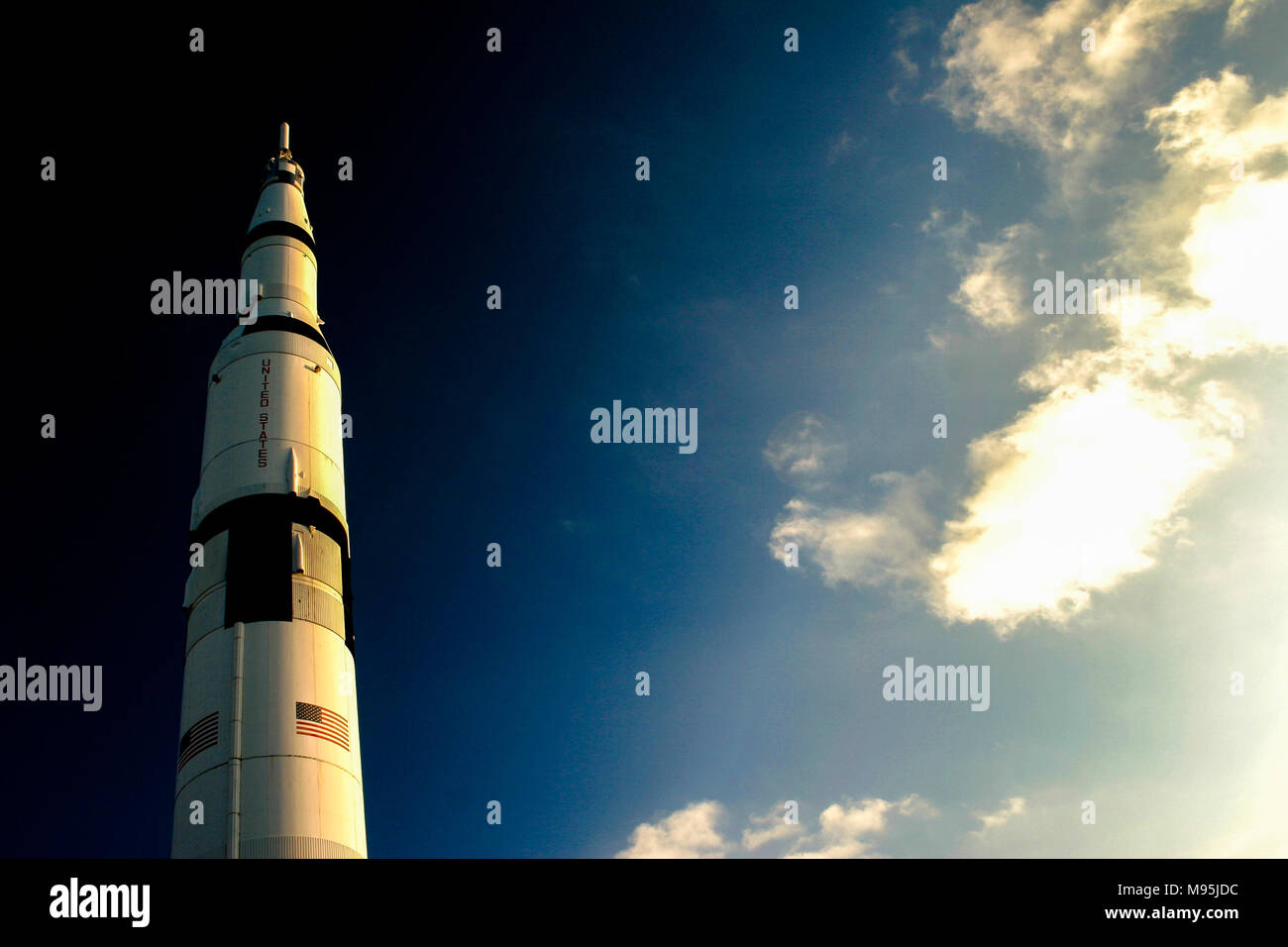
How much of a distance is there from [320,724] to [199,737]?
1958 mm

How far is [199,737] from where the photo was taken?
51.1 feet

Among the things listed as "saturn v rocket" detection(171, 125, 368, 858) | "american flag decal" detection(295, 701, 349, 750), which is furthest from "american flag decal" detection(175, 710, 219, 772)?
"american flag decal" detection(295, 701, 349, 750)

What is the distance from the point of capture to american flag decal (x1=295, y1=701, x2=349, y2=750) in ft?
50.9

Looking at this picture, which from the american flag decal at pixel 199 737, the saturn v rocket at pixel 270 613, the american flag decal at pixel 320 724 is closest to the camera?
the saturn v rocket at pixel 270 613

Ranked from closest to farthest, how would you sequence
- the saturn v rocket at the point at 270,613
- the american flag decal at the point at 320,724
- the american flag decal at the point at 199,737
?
the saturn v rocket at the point at 270,613
the american flag decal at the point at 199,737
the american flag decal at the point at 320,724

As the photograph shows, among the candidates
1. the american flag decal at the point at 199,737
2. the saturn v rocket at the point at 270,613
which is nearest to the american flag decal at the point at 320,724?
the saturn v rocket at the point at 270,613

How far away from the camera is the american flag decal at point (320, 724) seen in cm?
1552

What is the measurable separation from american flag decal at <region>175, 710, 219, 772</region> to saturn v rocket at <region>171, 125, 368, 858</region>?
0.03 metres

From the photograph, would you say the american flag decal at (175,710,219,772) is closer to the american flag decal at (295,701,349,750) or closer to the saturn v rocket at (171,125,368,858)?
the saturn v rocket at (171,125,368,858)

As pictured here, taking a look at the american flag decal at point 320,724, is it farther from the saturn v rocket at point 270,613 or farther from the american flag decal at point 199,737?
the american flag decal at point 199,737

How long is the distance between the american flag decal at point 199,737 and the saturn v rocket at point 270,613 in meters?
0.03

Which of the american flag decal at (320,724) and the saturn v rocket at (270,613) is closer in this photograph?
the saturn v rocket at (270,613)
